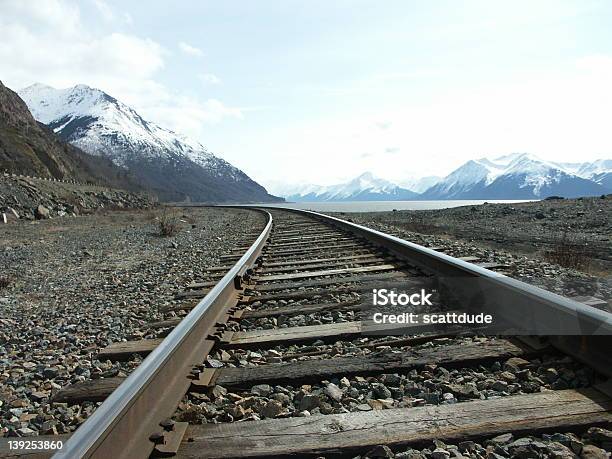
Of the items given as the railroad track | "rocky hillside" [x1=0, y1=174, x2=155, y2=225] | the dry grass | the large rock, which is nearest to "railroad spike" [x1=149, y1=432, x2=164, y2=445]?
the railroad track

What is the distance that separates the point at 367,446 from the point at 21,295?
208 inches

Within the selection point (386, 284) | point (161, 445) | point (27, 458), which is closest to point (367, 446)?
point (161, 445)

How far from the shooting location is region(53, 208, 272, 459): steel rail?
1.48m

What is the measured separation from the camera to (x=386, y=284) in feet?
14.7

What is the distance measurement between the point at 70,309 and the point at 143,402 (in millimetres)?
3210

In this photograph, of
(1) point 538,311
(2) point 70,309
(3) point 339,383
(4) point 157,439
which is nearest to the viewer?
(4) point 157,439

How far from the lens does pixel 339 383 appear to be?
2.31m

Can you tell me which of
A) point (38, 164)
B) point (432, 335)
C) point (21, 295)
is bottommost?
point (21, 295)

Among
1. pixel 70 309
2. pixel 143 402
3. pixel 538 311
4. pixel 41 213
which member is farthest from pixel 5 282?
pixel 41 213

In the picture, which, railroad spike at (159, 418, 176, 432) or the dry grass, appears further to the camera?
the dry grass

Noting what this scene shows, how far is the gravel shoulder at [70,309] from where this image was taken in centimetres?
241

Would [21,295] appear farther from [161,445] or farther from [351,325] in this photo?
[161,445]

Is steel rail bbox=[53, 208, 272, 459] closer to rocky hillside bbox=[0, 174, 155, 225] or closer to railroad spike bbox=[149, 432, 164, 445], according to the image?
railroad spike bbox=[149, 432, 164, 445]

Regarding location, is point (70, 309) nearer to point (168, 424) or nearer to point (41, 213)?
point (168, 424)
